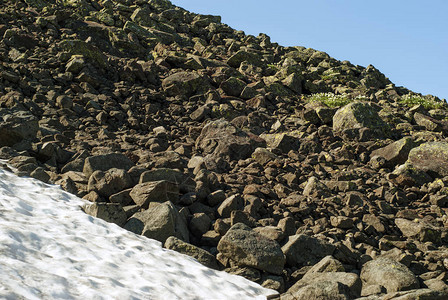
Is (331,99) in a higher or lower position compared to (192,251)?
higher

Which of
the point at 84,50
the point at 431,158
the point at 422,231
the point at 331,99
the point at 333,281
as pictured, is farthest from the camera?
the point at 331,99

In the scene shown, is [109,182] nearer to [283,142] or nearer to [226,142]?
[226,142]

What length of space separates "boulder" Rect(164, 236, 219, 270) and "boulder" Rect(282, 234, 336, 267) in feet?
4.67

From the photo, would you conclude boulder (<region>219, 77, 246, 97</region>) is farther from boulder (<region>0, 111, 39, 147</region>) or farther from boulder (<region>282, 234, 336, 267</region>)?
boulder (<region>282, 234, 336, 267</region>)

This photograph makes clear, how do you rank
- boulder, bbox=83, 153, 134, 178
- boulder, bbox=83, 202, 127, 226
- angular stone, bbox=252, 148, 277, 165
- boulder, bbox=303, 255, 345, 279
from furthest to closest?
angular stone, bbox=252, 148, 277, 165, boulder, bbox=83, 153, 134, 178, boulder, bbox=83, 202, 127, 226, boulder, bbox=303, 255, 345, 279

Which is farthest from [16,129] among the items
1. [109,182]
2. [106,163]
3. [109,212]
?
[109,212]

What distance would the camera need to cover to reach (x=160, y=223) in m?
8.59

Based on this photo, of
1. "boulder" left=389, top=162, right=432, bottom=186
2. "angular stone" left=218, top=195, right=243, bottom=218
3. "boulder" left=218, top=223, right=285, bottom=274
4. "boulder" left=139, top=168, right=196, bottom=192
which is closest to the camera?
"boulder" left=218, top=223, right=285, bottom=274

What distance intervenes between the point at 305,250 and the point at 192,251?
221cm

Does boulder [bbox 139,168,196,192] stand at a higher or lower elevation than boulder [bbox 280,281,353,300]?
higher

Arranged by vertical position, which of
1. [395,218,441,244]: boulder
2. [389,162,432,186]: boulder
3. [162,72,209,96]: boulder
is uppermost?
[162,72,209,96]: boulder

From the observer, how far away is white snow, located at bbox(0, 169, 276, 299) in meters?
5.87

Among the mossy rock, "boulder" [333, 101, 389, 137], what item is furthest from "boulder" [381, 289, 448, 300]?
the mossy rock

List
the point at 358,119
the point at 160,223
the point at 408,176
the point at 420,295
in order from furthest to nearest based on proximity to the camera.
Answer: the point at 358,119 → the point at 408,176 → the point at 160,223 → the point at 420,295
